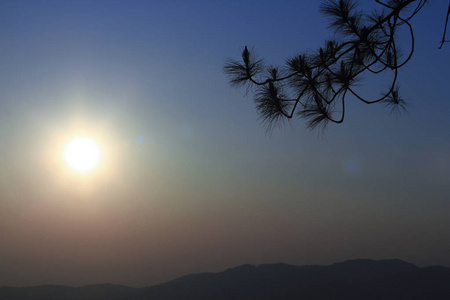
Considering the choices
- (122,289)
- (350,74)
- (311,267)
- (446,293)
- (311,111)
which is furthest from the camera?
(311,267)

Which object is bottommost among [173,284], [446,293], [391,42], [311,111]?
[311,111]

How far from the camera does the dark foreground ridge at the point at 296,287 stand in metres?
164

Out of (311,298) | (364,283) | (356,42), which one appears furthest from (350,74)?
(364,283)

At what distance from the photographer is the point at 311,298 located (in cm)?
16400

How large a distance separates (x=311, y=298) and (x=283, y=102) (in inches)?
6762

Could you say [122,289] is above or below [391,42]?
above

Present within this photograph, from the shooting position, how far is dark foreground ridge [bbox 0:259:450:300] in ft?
536

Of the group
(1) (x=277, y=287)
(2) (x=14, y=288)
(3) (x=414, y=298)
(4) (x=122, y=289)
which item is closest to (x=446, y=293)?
(3) (x=414, y=298)

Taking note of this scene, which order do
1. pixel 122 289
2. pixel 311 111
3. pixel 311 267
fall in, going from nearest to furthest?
pixel 311 111 < pixel 122 289 < pixel 311 267

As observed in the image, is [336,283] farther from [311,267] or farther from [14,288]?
[14,288]

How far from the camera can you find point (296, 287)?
570 feet

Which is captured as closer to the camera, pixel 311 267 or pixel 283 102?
pixel 283 102

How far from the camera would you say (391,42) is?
182 inches

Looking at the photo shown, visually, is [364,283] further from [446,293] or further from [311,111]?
[311,111]
